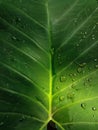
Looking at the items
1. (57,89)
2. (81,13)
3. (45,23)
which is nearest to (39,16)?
(45,23)

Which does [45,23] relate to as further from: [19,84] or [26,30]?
[19,84]

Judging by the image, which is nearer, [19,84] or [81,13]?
[19,84]

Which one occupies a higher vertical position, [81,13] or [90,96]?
[81,13]

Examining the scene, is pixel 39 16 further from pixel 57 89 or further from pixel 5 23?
pixel 57 89

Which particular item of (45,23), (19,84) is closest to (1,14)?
(45,23)

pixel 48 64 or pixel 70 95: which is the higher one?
pixel 48 64

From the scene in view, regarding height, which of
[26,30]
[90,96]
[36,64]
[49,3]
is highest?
[49,3]
